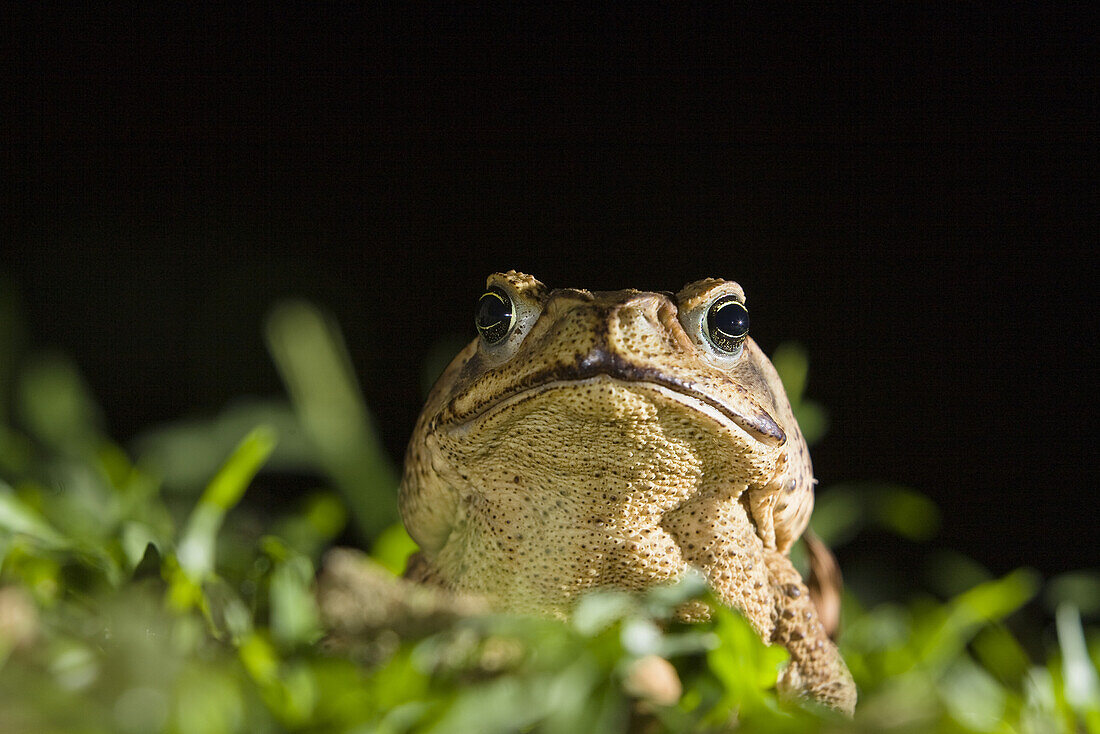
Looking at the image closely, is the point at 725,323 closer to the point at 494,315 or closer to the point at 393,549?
the point at 494,315

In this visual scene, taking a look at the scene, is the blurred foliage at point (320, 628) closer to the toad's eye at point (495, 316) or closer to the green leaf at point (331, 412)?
the green leaf at point (331, 412)

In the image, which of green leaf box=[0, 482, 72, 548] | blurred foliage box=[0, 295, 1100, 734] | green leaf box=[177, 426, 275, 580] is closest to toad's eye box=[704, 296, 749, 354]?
blurred foliage box=[0, 295, 1100, 734]

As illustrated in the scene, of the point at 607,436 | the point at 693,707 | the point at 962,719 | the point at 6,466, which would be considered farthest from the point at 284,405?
the point at 962,719

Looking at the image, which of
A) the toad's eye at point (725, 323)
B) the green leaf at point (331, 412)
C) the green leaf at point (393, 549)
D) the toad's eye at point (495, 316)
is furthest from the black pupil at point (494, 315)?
the green leaf at point (331, 412)

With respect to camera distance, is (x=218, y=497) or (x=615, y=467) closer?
(x=615, y=467)

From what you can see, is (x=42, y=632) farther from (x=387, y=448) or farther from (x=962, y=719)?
(x=387, y=448)

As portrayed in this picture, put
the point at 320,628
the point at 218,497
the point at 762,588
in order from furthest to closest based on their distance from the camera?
the point at 218,497
the point at 762,588
the point at 320,628

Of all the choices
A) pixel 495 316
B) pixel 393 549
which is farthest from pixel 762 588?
pixel 393 549
